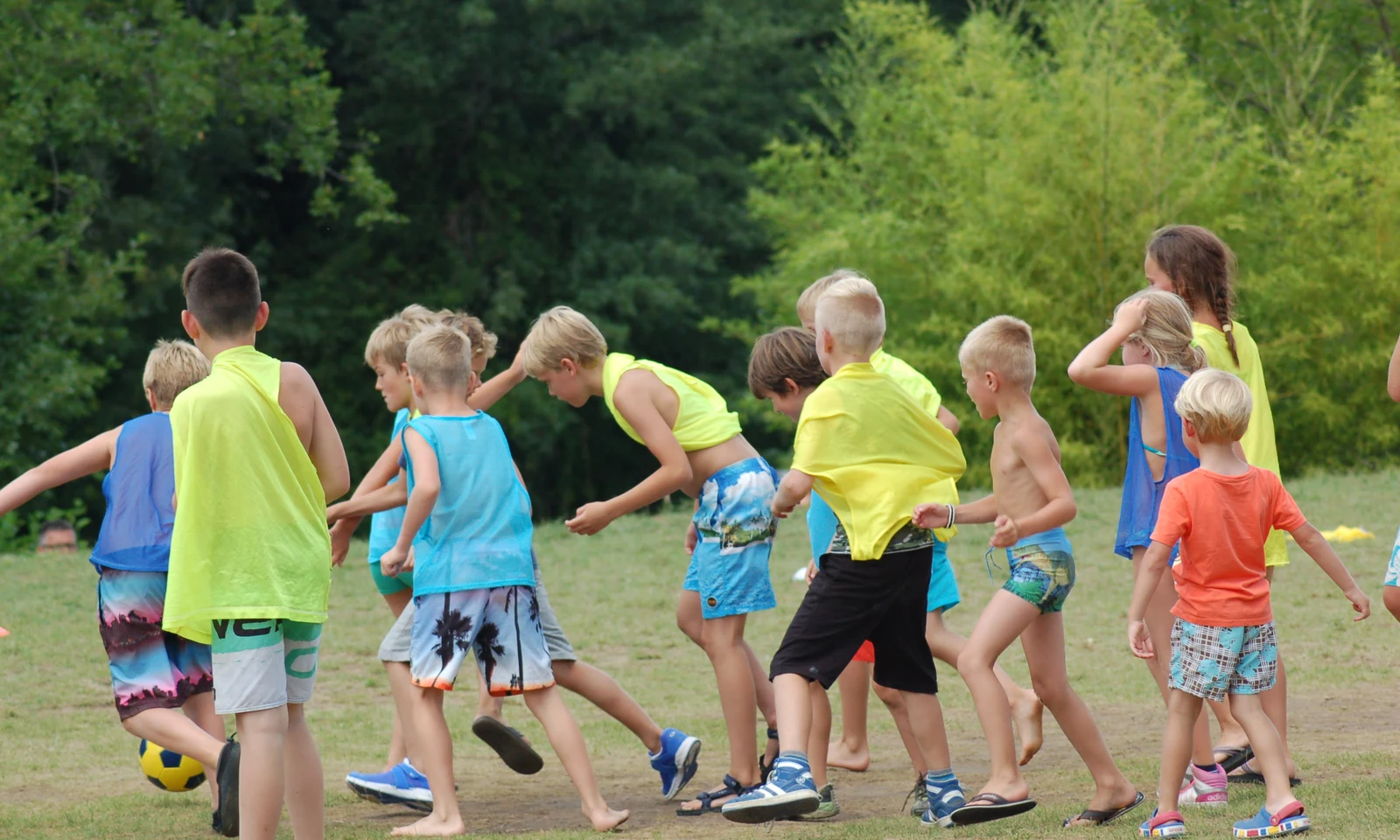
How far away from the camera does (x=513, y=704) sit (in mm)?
7480

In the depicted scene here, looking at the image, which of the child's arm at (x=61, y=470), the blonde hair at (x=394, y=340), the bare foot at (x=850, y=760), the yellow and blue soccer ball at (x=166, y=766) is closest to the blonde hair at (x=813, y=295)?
the blonde hair at (x=394, y=340)

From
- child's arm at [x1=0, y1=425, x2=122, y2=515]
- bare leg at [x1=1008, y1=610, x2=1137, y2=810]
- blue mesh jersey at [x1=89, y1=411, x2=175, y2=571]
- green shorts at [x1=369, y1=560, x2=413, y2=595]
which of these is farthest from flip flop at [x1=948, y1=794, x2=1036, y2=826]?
child's arm at [x1=0, y1=425, x2=122, y2=515]

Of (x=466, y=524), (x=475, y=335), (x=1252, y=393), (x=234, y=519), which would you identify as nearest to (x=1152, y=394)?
(x=1252, y=393)

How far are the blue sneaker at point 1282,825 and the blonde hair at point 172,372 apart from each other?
3.44 m

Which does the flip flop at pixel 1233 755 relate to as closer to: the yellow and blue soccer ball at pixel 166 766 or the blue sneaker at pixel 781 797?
the blue sneaker at pixel 781 797

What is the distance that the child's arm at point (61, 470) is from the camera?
4.43m

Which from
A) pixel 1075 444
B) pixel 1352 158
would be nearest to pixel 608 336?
pixel 1075 444

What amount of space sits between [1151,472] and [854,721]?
62.5 inches

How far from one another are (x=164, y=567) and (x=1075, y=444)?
12.3m

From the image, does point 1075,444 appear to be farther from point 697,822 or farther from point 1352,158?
point 697,822

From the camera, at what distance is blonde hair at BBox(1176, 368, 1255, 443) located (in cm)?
406

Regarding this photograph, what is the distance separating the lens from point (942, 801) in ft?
14.3

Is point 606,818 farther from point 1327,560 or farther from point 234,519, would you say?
point 1327,560

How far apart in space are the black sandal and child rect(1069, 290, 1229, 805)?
54.1 inches
